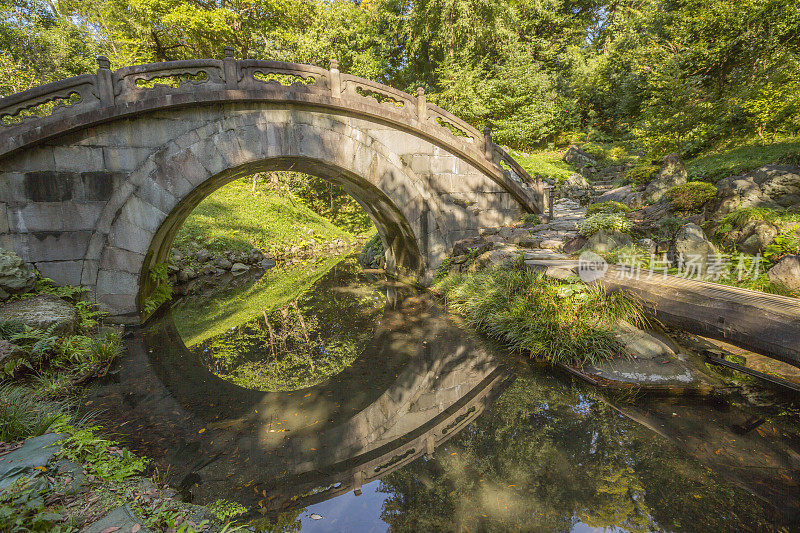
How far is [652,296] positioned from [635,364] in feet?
2.89

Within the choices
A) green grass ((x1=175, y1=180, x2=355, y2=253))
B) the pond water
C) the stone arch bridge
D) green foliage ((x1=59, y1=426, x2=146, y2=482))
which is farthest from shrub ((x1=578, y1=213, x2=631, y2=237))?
green grass ((x1=175, y1=180, x2=355, y2=253))

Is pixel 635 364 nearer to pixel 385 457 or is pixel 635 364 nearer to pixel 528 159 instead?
pixel 385 457

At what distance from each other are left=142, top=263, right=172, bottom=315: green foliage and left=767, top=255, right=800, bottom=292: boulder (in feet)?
32.7

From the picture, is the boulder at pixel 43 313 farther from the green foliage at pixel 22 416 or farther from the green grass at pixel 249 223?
the green grass at pixel 249 223

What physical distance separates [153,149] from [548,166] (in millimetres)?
15108

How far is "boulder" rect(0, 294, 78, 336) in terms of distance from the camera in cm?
470

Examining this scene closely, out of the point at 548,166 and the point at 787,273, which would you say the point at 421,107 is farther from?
the point at 548,166

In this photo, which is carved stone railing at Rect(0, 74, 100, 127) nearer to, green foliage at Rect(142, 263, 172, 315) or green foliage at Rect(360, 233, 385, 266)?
green foliage at Rect(142, 263, 172, 315)

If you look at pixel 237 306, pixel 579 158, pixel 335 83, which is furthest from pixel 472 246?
pixel 579 158

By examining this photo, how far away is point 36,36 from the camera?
18688mm

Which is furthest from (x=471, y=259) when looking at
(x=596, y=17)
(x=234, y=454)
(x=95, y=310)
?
(x=596, y=17)

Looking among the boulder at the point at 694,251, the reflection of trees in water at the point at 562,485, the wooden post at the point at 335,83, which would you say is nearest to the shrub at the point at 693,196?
the boulder at the point at 694,251

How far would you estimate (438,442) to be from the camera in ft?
11.0

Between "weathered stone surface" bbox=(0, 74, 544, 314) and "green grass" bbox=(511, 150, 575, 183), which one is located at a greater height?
"green grass" bbox=(511, 150, 575, 183)
